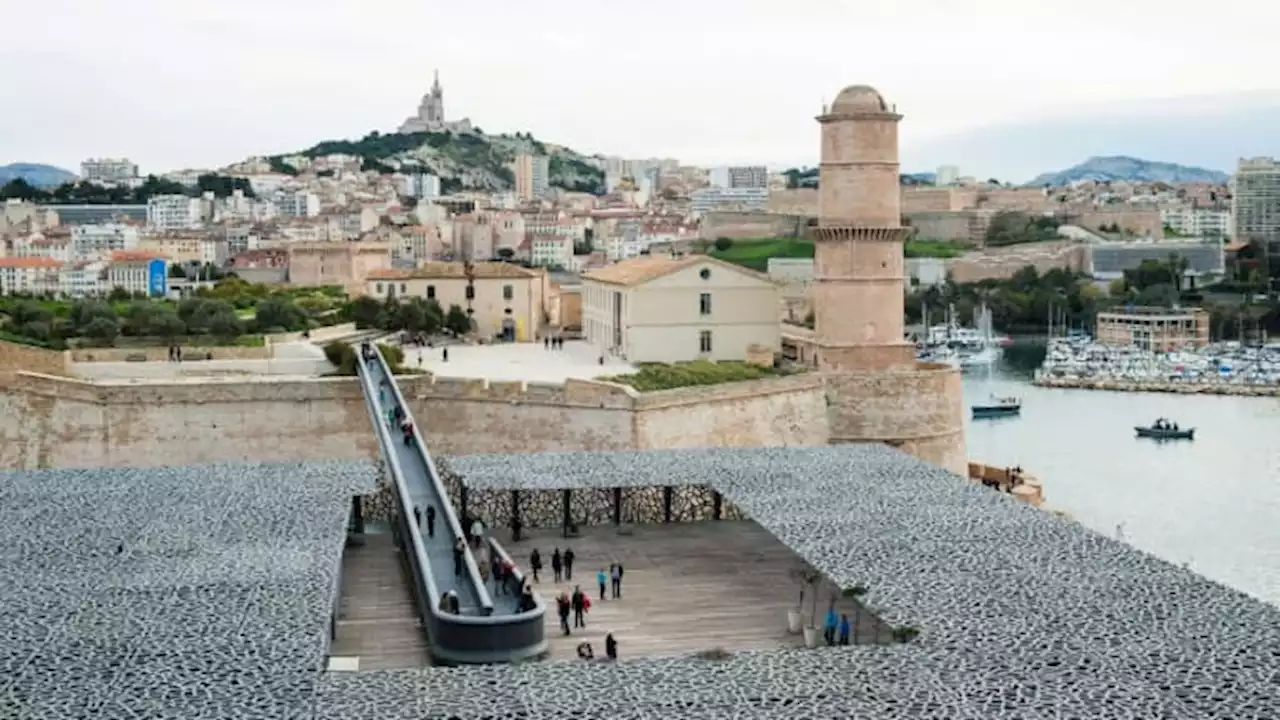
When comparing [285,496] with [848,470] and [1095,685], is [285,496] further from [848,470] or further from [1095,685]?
[1095,685]

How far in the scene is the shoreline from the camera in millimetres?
42719

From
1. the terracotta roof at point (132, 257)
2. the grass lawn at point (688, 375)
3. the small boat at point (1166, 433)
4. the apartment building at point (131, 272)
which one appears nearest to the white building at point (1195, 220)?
the small boat at point (1166, 433)

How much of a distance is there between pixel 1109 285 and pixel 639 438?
166 ft

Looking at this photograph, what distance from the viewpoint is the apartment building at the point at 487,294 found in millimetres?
24016

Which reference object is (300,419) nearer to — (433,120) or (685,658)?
(685,658)

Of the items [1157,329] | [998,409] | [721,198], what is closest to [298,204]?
[721,198]

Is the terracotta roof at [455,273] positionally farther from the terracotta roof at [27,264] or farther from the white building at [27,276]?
the terracotta roof at [27,264]

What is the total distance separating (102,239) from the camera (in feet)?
224

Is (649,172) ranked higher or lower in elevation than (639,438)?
higher

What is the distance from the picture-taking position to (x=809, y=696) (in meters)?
6.71

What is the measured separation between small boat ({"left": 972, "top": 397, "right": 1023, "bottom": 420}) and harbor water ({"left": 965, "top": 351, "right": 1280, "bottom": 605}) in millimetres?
408

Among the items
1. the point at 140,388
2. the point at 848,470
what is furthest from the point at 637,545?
the point at 140,388

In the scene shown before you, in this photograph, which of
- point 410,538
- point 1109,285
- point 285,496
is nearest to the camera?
point 410,538

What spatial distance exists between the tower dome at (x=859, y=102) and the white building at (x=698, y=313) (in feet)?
8.09
